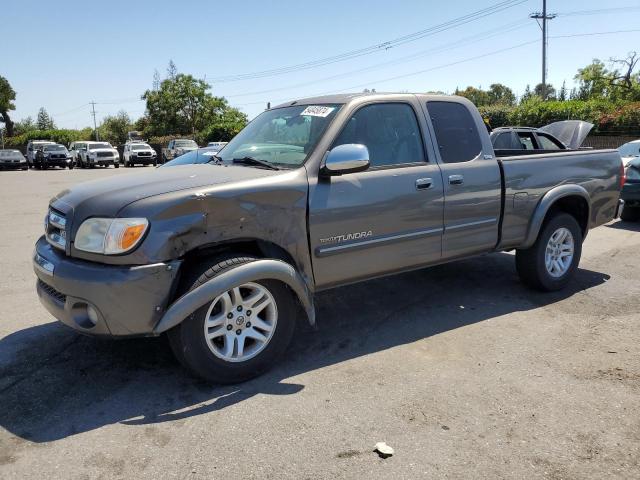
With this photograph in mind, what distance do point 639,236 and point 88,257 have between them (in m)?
8.52

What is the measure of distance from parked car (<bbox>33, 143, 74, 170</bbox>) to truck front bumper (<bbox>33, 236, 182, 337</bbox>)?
36007 mm

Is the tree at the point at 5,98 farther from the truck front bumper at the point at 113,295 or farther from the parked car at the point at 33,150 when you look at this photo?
the truck front bumper at the point at 113,295

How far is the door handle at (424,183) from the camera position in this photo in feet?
14.1

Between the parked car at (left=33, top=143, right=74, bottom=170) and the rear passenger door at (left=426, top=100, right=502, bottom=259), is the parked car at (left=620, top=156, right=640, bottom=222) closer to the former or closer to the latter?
the rear passenger door at (left=426, top=100, right=502, bottom=259)

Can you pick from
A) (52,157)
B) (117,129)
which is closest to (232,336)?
(52,157)

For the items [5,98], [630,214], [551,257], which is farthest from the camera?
[5,98]

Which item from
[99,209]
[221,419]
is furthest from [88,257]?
[221,419]

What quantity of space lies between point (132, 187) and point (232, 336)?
3.83ft

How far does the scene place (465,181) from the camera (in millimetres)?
4613

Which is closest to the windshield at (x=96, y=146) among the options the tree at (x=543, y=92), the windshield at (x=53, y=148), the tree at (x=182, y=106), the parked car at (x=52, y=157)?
the parked car at (x=52, y=157)

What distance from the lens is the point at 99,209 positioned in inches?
131

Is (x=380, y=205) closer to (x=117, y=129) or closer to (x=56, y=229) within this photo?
(x=56, y=229)

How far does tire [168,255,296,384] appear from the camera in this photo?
11.0 feet

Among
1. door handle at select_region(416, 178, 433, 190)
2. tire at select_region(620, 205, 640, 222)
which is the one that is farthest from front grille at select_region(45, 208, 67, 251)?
tire at select_region(620, 205, 640, 222)
